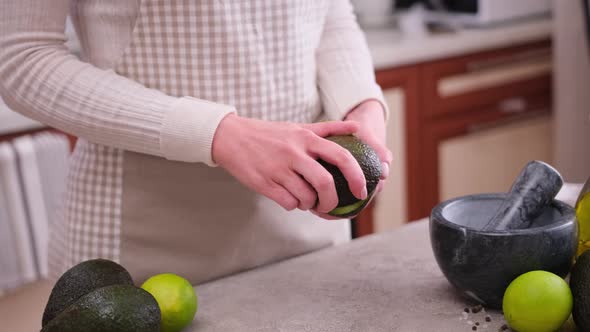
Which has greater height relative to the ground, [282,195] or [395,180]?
[282,195]

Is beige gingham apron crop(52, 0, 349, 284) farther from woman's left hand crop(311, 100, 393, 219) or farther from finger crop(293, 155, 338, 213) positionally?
finger crop(293, 155, 338, 213)

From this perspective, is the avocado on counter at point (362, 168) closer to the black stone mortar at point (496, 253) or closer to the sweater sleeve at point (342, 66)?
the black stone mortar at point (496, 253)

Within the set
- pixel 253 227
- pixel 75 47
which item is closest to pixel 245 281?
pixel 253 227

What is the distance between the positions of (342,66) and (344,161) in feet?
1.23

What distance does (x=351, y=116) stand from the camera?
1.06 meters

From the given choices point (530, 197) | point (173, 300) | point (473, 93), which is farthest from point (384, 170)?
point (473, 93)

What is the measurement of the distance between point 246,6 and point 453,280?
454 mm

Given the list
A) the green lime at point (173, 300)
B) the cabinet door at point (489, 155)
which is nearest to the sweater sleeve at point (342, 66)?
the green lime at point (173, 300)

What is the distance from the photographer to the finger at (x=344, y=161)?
0.78 m

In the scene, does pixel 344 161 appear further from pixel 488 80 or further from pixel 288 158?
pixel 488 80

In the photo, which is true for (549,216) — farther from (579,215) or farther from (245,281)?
(245,281)

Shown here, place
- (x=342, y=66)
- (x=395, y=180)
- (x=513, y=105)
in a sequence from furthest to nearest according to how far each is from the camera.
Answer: (x=513, y=105) < (x=395, y=180) < (x=342, y=66)

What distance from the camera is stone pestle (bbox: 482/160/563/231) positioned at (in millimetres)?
859

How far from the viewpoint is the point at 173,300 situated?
31.1 inches
